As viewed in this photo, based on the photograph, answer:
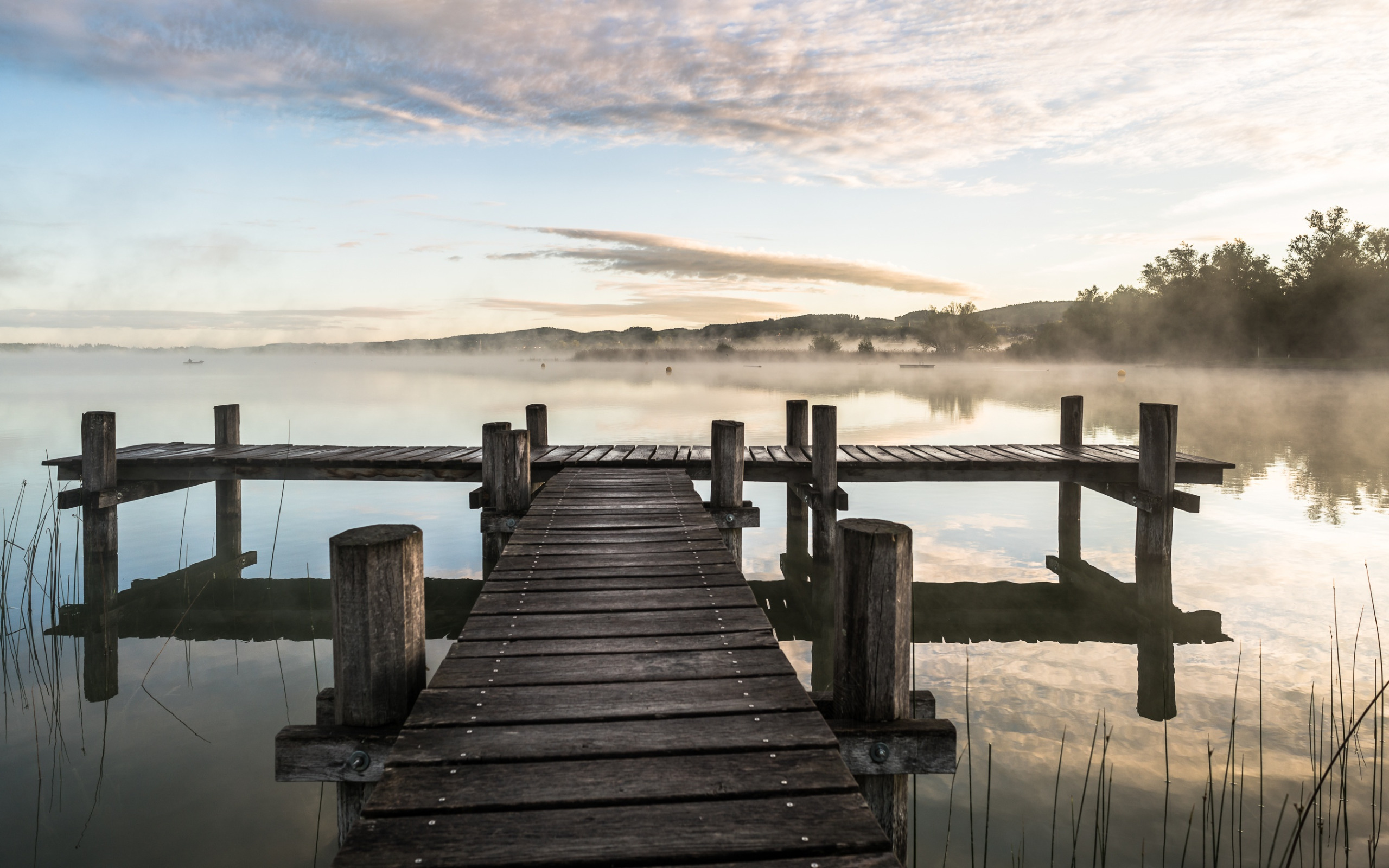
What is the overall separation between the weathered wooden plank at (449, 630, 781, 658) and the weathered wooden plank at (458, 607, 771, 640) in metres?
0.04

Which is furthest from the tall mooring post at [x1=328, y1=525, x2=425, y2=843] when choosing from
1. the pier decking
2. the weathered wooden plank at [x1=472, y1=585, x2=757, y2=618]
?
the pier decking

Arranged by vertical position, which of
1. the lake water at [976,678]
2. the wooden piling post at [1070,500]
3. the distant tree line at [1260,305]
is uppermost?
the distant tree line at [1260,305]

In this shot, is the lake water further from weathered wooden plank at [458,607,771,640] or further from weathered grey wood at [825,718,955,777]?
weathered wooden plank at [458,607,771,640]

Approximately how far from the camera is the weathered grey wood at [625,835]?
2109 mm

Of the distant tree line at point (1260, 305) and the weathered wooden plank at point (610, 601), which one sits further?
the distant tree line at point (1260, 305)

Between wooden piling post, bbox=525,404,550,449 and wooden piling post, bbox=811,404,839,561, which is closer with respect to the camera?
wooden piling post, bbox=811,404,839,561

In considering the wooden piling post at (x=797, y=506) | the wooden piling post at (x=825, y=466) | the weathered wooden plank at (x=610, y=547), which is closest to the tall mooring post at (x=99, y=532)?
the weathered wooden plank at (x=610, y=547)

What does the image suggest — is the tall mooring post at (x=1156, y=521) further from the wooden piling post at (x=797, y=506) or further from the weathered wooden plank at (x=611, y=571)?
the weathered wooden plank at (x=611, y=571)

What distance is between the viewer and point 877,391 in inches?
2051

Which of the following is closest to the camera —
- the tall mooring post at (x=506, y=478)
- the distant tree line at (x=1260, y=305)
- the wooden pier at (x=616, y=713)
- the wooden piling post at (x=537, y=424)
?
the wooden pier at (x=616, y=713)

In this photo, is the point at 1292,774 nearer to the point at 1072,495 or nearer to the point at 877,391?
the point at 1072,495

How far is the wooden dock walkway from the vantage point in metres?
2.17

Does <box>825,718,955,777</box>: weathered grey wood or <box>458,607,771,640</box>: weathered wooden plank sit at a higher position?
<box>458,607,771,640</box>: weathered wooden plank

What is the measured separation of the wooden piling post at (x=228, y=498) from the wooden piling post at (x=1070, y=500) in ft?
40.1
